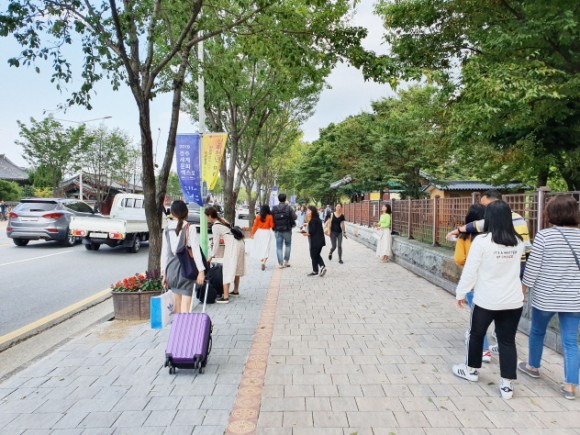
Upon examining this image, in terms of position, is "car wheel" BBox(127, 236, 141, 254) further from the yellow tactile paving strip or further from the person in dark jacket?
the yellow tactile paving strip

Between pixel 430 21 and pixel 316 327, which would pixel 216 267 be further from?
pixel 430 21

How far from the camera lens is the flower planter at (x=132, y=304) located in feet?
19.7

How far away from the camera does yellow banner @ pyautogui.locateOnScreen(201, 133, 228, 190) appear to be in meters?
8.67

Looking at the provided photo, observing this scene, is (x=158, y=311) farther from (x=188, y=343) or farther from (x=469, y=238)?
(x=469, y=238)

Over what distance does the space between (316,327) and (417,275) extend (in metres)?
5.08

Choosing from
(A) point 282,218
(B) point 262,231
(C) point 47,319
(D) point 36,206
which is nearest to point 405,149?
(A) point 282,218

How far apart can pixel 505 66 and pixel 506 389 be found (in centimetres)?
628

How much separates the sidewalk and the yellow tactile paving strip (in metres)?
0.01

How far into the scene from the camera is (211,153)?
346 inches

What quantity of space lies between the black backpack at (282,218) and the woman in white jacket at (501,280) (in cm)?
695

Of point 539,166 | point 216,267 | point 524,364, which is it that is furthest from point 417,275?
point 524,364

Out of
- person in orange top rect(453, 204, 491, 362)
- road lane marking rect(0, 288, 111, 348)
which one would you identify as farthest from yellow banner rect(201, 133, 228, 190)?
person in orange top rect(453, 204, 491, 362)

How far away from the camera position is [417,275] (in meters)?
10.1

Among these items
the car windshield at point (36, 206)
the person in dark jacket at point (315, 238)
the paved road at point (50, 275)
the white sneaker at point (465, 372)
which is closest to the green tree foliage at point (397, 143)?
the person in dark jacket at point (315, 238)
